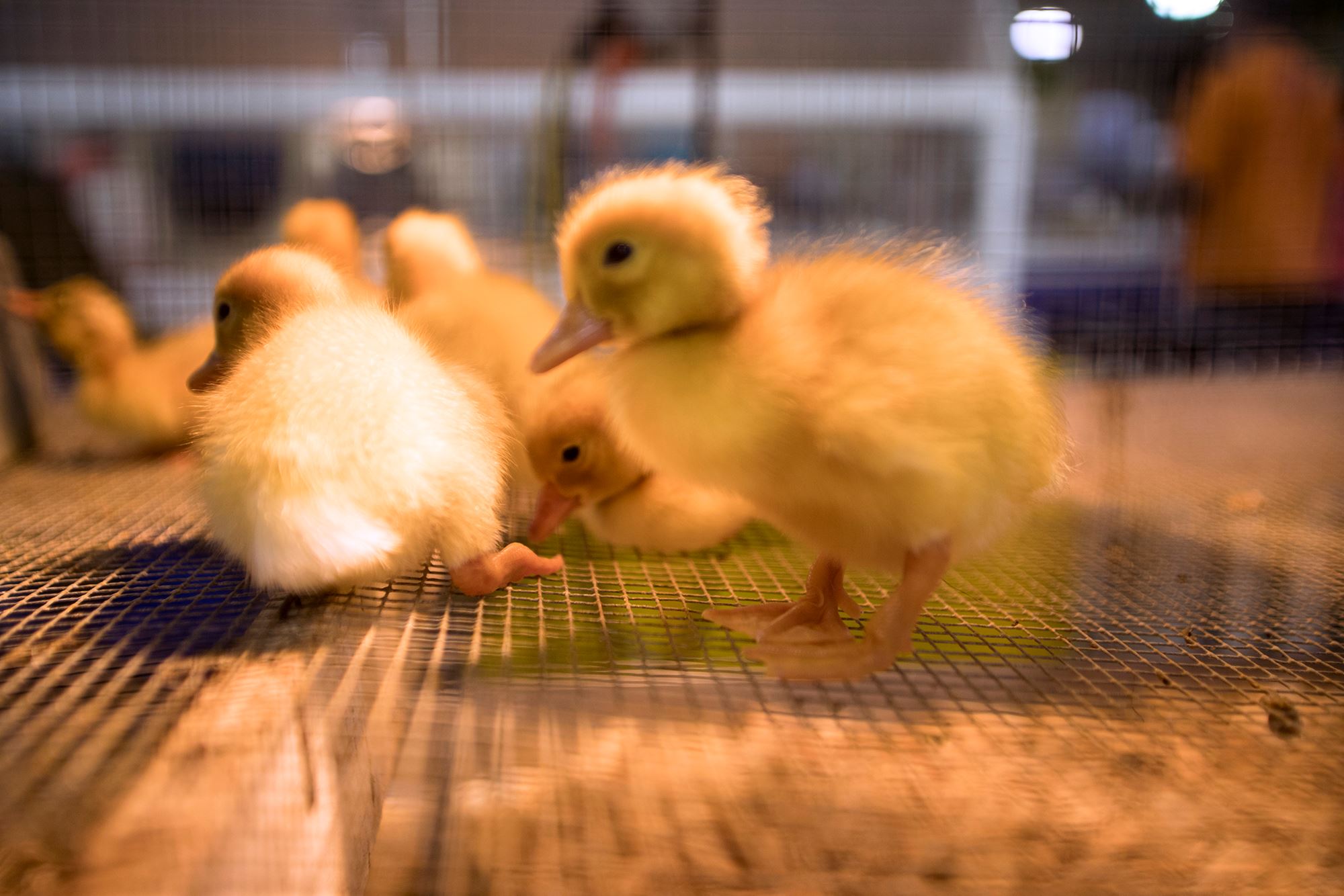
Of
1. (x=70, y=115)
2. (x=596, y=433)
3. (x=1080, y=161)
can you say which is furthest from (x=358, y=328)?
(x=1080, y=161)

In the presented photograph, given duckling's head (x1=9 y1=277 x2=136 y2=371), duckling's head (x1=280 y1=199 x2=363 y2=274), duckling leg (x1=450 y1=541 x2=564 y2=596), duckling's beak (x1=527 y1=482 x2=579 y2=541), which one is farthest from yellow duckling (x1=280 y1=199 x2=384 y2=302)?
duckling leg (x1=450 y1=541 x2=564 y2=596)

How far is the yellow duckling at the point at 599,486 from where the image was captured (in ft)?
3.59

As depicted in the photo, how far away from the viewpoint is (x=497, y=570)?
91 centimetres

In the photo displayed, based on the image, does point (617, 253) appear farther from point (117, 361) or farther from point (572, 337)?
point (117, 361)

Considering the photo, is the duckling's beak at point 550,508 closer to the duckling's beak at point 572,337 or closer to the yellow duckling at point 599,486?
the yellow duckling at point 599,486

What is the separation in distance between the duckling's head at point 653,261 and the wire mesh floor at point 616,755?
0.30 meters

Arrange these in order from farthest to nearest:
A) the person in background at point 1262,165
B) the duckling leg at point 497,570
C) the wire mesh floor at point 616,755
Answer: the person in background at point 1262,165 → the duckling leg at point 497,570 → the wire mesh floor at point 616,755

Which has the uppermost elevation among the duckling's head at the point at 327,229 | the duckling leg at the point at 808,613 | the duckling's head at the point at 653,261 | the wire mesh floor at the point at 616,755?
the duckling's head at the point at 327,229

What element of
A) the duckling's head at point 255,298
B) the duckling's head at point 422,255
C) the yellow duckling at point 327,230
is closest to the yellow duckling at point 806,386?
the duckling's head at point 255,298

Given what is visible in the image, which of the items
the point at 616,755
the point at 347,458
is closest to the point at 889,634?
the point at 616,755

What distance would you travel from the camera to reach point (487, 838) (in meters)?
0.73

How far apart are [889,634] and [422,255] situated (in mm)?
1253

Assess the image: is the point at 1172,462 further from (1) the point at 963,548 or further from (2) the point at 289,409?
(2) the point at 289,409

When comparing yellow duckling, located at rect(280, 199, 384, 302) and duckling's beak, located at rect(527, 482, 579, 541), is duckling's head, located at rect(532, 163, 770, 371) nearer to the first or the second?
duckling's beak, located at rect(527, 482, 579, 541)
